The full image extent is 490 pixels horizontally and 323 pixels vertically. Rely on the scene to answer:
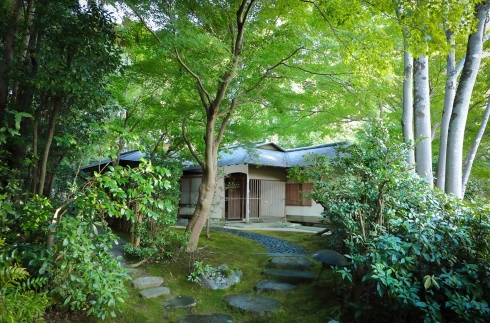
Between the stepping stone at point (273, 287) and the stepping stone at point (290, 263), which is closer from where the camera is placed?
the stepping stone at point (273, 287)

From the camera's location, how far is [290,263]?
634 cm

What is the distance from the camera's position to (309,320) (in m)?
4.39

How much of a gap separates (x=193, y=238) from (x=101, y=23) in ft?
14.2

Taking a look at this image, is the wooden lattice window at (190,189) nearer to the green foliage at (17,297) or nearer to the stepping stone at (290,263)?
the stepping stone at (290,263)

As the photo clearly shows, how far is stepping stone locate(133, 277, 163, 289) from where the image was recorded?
5172 millimetres

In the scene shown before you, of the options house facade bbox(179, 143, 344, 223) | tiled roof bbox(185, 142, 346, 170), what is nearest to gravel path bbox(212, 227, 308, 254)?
tiled roof bbox(185, 142, 346, 170)

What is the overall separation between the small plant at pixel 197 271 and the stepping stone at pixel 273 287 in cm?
98

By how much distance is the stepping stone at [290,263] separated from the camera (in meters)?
6.27

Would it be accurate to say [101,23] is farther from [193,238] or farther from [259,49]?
[193,238]

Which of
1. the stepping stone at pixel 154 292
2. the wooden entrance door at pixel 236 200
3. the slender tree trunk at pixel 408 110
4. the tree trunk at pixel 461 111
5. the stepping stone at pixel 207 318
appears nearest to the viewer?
the stepping stone at pixel 207 318

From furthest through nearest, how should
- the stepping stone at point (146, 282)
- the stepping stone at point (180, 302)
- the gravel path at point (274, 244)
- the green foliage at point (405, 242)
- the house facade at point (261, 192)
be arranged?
the house facade at point (261, 192)
the gravel path at point (274, 244)
the stepping stone at point (146, 282)
the stepping stone at point (180, 302)
the green foliage at point (405, 242)

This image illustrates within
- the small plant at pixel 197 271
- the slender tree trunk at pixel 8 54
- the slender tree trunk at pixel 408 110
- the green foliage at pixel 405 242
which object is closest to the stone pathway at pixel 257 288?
the small plant at pixel 197 271

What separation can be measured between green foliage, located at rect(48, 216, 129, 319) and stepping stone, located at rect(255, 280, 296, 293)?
8.23 ft

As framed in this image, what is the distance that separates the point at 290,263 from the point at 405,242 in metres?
3.25
